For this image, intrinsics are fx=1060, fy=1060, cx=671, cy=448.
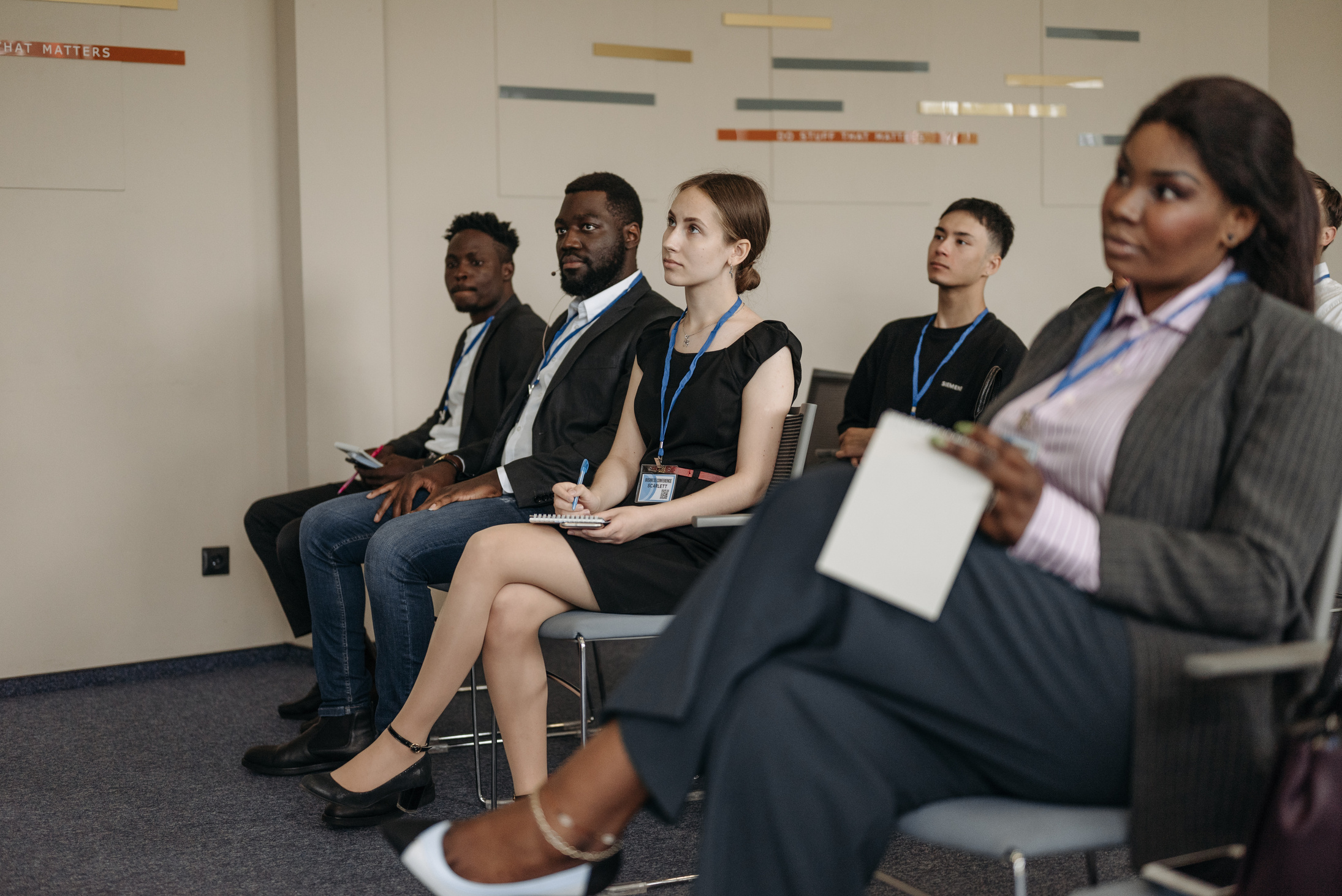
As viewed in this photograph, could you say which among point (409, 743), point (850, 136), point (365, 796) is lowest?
point (365, 796)

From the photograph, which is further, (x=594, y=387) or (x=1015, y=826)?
A: (x=594, y=387)

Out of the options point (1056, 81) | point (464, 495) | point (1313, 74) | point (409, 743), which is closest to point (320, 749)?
point (409, 743)

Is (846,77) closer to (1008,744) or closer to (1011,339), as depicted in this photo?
(1011,339)

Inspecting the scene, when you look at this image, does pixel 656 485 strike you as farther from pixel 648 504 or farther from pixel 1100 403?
pixel 1100 403

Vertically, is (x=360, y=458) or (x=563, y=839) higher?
(x=360, y=458)

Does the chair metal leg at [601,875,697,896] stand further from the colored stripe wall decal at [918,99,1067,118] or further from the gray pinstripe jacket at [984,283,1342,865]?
the colored stripe wall decal at [918,99,1067,118]

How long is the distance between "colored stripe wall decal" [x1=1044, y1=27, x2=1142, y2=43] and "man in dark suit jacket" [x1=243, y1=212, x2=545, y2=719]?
239cm

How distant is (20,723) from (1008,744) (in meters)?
3.13

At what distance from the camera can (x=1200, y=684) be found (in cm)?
113

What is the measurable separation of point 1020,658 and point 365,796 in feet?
5.05

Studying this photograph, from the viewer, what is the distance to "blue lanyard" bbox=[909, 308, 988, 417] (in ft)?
10.5

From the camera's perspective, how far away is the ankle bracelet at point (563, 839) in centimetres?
122

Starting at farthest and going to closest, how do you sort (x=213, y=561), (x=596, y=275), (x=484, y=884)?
(x=213, y=561) → (x=596, y=275) → (x=484, y=884)

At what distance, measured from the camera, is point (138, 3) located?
139 inches
